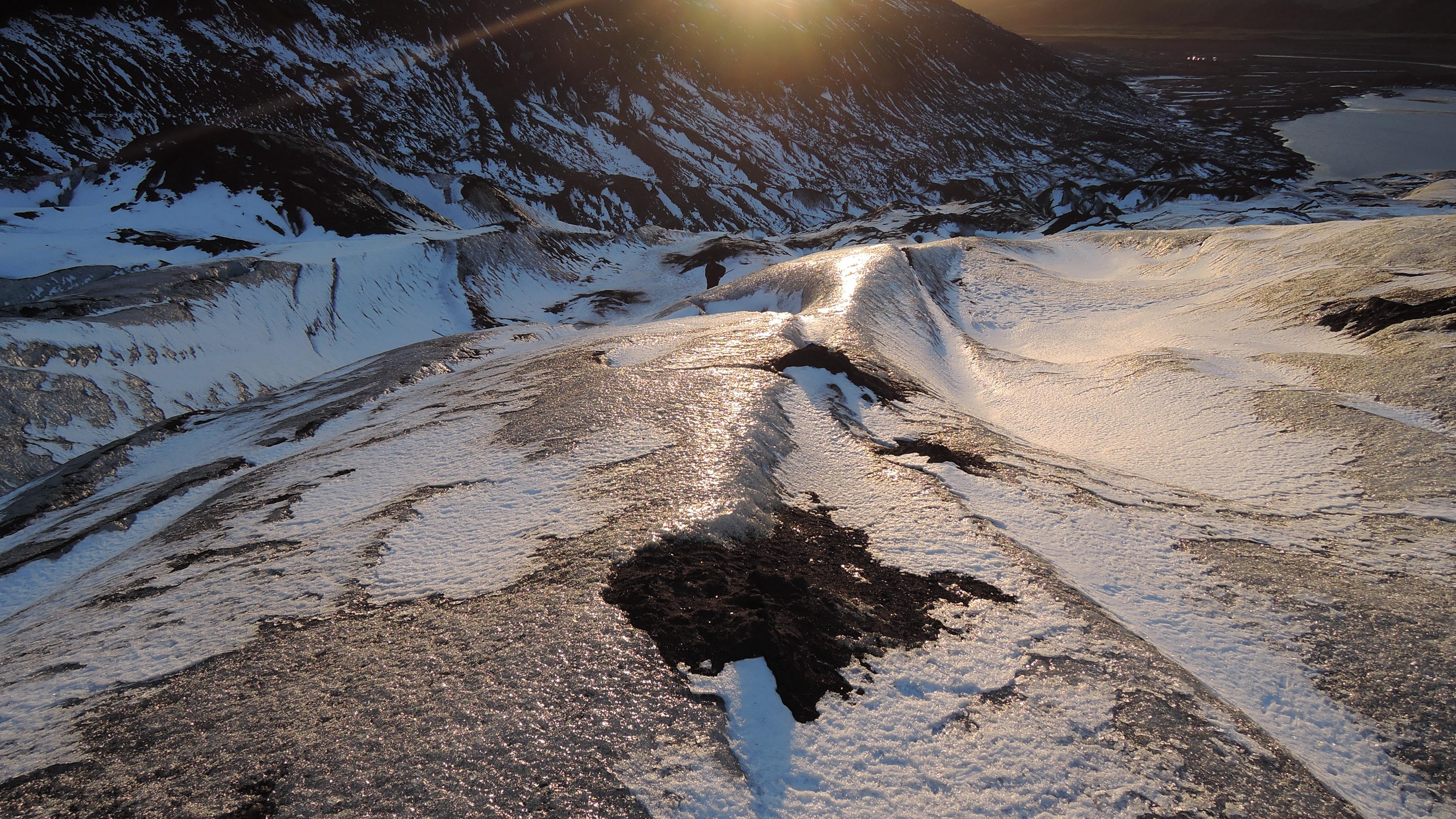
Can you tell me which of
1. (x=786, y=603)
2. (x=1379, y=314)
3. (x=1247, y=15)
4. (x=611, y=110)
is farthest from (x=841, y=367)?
(x=1247, y=15)

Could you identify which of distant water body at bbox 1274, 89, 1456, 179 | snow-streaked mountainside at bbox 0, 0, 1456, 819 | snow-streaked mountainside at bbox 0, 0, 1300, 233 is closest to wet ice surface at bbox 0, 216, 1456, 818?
snow-streaked mountainside at bbox 0, 0, 1456, 819

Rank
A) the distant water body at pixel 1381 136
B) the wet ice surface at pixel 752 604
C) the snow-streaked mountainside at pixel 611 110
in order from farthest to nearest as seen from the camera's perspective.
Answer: the distant water body at pixel 1381 136 → the snow-streaked mountainside at pixel 611 110 → the wet ice surface at pixel 752 604

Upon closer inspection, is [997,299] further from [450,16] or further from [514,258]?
[450,16]

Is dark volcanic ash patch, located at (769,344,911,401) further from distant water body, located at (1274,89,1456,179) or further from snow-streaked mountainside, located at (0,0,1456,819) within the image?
distant water body, located at (1274,89,1456,179)

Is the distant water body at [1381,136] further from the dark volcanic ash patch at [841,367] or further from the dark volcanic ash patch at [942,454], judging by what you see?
the dark volcanic ash patch at [942,454]

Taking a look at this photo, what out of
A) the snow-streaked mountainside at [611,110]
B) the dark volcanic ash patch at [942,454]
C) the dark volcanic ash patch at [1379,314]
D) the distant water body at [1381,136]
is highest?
the snow-streaked mountainside at [611,110]

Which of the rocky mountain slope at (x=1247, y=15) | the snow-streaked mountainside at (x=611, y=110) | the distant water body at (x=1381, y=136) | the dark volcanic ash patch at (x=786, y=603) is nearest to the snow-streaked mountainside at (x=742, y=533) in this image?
the dark volcanic ash patch at (x=786, y=603)

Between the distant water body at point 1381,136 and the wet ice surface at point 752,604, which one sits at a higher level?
the distant water body at point 1381,136

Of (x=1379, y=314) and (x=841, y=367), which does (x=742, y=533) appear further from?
(x=1379, y=314)
